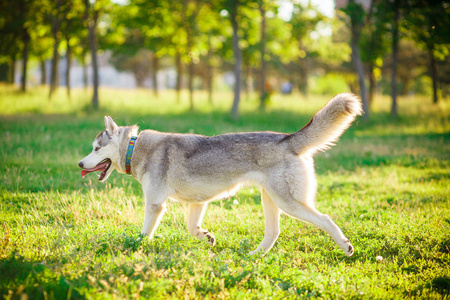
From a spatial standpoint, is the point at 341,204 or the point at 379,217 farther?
the point at 341,204

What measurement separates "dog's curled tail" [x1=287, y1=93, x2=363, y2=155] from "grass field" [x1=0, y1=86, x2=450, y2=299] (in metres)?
1.45

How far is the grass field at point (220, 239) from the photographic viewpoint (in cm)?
375

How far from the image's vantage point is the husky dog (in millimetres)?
4562

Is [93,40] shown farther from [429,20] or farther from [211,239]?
[211,239]

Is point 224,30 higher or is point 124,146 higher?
point 224,30

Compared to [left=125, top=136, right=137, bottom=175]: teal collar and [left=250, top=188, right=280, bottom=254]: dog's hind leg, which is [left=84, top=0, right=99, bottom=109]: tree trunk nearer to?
Answer: [left=125, top=136, right=137, bottom=175]: teal collar

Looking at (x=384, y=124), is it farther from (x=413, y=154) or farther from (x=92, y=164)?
(x=92, y=164)

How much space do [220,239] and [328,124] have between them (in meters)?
2.22

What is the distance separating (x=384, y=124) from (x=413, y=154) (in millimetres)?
8364

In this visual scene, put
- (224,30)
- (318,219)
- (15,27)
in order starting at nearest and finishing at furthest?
(318,219) → (15,27) → (224,30)

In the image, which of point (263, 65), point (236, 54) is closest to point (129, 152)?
point (236, 54)

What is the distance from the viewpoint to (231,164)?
471cm

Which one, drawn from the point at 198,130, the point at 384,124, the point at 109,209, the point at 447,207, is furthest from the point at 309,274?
the point at 384,124

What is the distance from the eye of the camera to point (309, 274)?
4.19 metres
